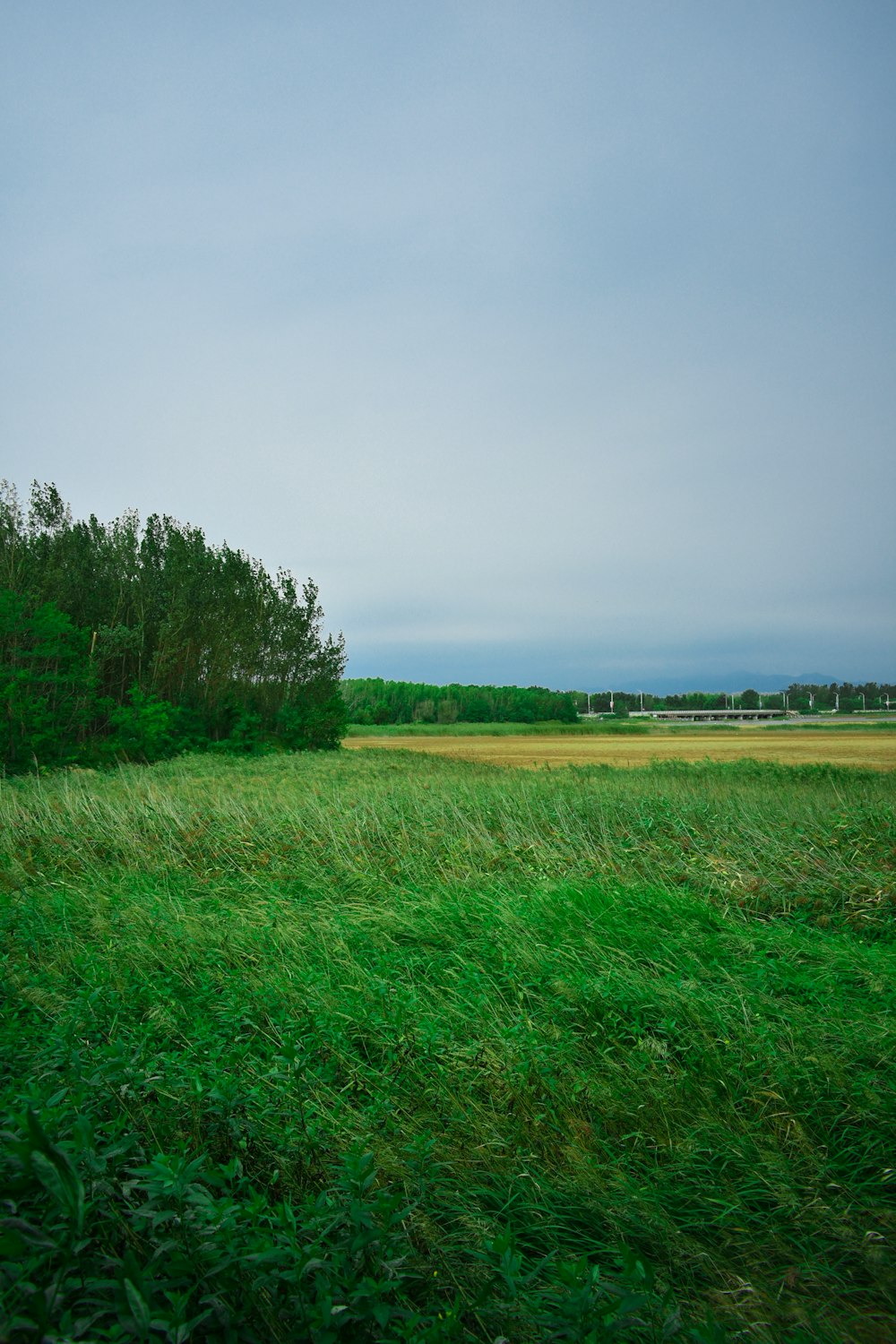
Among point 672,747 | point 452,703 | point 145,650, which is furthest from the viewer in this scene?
point 452,703

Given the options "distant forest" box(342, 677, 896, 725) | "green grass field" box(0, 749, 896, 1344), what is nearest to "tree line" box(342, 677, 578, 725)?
"distant forest" box(342, 677, 896, 725)

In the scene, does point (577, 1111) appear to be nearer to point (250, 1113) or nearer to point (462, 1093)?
point (462, 1093)

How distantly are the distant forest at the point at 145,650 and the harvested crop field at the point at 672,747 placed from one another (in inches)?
202

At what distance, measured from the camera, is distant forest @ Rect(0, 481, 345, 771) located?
66.7 ft

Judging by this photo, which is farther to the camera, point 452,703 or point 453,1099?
point 452,703

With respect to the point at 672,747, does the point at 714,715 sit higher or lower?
higher

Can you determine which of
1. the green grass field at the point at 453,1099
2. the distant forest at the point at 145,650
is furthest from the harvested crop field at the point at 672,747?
the green grass field at the point at 453,1099

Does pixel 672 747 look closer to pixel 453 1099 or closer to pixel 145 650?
pixel 145 650

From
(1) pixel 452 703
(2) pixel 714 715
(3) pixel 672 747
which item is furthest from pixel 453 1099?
(2) pixel 714 715

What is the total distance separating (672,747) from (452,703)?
25311 millimetres

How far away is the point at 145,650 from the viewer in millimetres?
25922

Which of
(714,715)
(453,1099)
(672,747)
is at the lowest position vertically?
(672,747)

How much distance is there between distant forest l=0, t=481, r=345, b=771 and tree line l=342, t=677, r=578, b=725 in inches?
849

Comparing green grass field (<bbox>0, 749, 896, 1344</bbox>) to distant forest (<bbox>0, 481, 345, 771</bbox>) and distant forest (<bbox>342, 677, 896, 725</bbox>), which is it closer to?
distant forest (<bbox>0, 481, 345, 771</bbox>)
